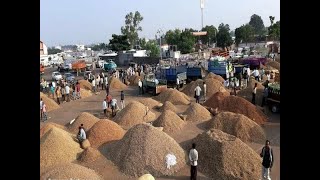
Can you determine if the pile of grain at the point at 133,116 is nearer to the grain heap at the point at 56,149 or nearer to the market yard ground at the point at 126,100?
the market yard ground at the point at 126,100

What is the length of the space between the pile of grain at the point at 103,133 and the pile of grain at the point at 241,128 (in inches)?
182

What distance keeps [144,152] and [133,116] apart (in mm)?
6733

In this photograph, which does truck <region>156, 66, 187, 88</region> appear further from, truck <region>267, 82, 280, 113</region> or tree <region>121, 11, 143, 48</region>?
tree <region>121, 11, 143, 48</region>

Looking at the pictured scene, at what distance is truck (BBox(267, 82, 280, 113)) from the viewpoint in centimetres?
1905

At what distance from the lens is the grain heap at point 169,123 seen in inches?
648

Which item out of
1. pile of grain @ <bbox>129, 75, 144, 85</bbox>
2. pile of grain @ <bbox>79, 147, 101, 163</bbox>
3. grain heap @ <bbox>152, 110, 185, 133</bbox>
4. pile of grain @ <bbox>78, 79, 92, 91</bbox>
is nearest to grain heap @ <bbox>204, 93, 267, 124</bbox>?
grain heap @ <bbox>152, 110, 185, 133</bbox>

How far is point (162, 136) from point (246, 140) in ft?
14.0

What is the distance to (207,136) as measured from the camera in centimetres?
1248

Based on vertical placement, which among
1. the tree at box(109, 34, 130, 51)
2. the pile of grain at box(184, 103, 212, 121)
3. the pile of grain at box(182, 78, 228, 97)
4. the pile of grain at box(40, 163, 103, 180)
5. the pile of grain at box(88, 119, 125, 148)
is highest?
the tree at box(109, 34, 130, 51)

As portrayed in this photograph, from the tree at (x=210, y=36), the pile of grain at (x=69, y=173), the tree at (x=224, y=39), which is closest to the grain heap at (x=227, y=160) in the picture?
the pile of grain at (x=69, y=173)

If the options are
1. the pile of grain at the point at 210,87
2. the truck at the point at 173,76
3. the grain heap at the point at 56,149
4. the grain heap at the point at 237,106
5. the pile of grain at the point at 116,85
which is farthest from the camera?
the pile of grain at the point at 116,85

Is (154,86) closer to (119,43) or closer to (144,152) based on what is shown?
(144,152)

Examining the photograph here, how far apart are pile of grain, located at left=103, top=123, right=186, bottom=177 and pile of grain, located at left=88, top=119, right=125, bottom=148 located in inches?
59.0
